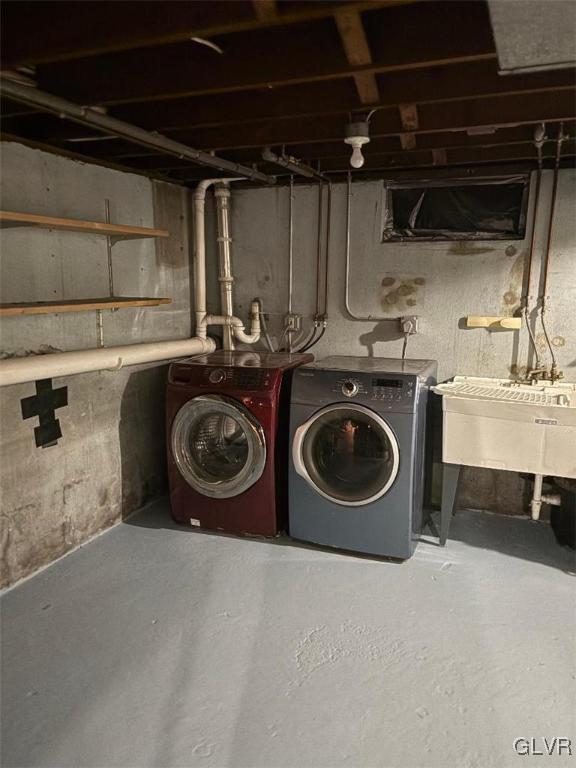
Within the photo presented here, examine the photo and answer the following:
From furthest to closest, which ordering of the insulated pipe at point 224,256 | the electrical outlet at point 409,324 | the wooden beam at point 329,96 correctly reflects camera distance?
the insulated pipe at point 224,256, the electrical outlet at point 409,324, the wooden beam at point 329,96

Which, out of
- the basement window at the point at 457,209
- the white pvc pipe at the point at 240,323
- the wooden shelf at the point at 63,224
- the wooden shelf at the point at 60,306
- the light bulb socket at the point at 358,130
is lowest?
the white pvc pipe at the point at 240,323

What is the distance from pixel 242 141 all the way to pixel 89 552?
2.23 meters

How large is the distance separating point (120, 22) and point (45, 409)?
5.83 ft

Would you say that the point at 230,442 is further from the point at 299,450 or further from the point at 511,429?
the point at 511,429

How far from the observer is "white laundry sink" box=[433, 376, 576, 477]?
2.57 metres

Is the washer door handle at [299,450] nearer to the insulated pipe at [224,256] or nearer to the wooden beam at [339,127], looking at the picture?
the insulated pipe at [224,256]

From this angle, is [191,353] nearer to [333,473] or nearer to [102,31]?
[333,473]

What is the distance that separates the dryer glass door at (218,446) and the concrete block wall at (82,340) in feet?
1.39

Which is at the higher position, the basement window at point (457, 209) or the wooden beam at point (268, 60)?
the wooden beam at point (268, 60)

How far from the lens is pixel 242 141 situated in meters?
2.52

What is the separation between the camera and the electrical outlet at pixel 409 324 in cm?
333

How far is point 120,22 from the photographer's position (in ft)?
4.73

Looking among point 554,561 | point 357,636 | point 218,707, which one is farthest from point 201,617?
point 554,561

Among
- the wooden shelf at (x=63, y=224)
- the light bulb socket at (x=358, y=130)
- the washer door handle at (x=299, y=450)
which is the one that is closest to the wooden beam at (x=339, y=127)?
the light bulb socket at (x=358, y=130)
